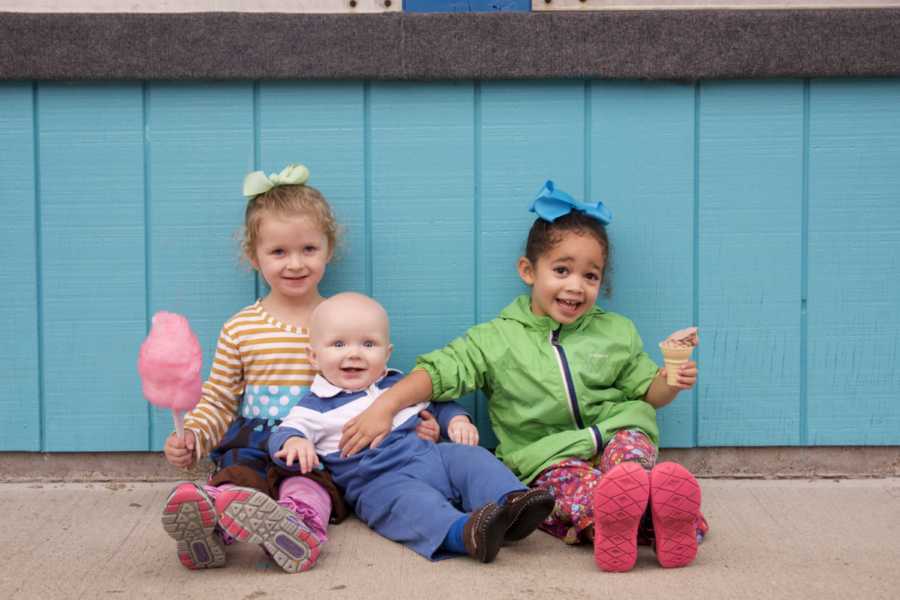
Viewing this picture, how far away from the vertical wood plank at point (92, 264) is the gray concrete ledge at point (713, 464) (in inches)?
1.8

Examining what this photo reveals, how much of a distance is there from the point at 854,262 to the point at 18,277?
214cm

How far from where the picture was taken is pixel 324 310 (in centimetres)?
252

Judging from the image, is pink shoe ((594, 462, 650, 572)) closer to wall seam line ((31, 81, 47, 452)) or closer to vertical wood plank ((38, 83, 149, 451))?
vertical wood plank ((38, 83, 149, 451))

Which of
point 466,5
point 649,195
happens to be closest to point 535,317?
point 649,195

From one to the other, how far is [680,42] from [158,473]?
5.70 feet

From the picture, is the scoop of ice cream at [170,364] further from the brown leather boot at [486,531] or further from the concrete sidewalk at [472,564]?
the brown leather boot at [486,531]

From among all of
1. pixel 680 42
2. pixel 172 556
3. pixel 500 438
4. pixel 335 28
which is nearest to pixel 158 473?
pixel 172 556

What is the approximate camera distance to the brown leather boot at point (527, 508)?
207 cm

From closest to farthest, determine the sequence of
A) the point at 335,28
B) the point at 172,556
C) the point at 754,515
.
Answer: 1. the point at 172,556
2. the point at 754,515
3. the point at 335,28

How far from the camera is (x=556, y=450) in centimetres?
248

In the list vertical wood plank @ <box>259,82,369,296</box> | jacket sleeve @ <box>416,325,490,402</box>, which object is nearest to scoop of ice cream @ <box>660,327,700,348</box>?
jacket sleeve @ <box>416,325,490,402</box>

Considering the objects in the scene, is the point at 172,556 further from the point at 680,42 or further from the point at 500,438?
the point at 680,42

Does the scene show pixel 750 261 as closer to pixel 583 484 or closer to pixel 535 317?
pixel 535 317

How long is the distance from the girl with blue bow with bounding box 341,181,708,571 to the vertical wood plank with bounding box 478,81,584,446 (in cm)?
8
